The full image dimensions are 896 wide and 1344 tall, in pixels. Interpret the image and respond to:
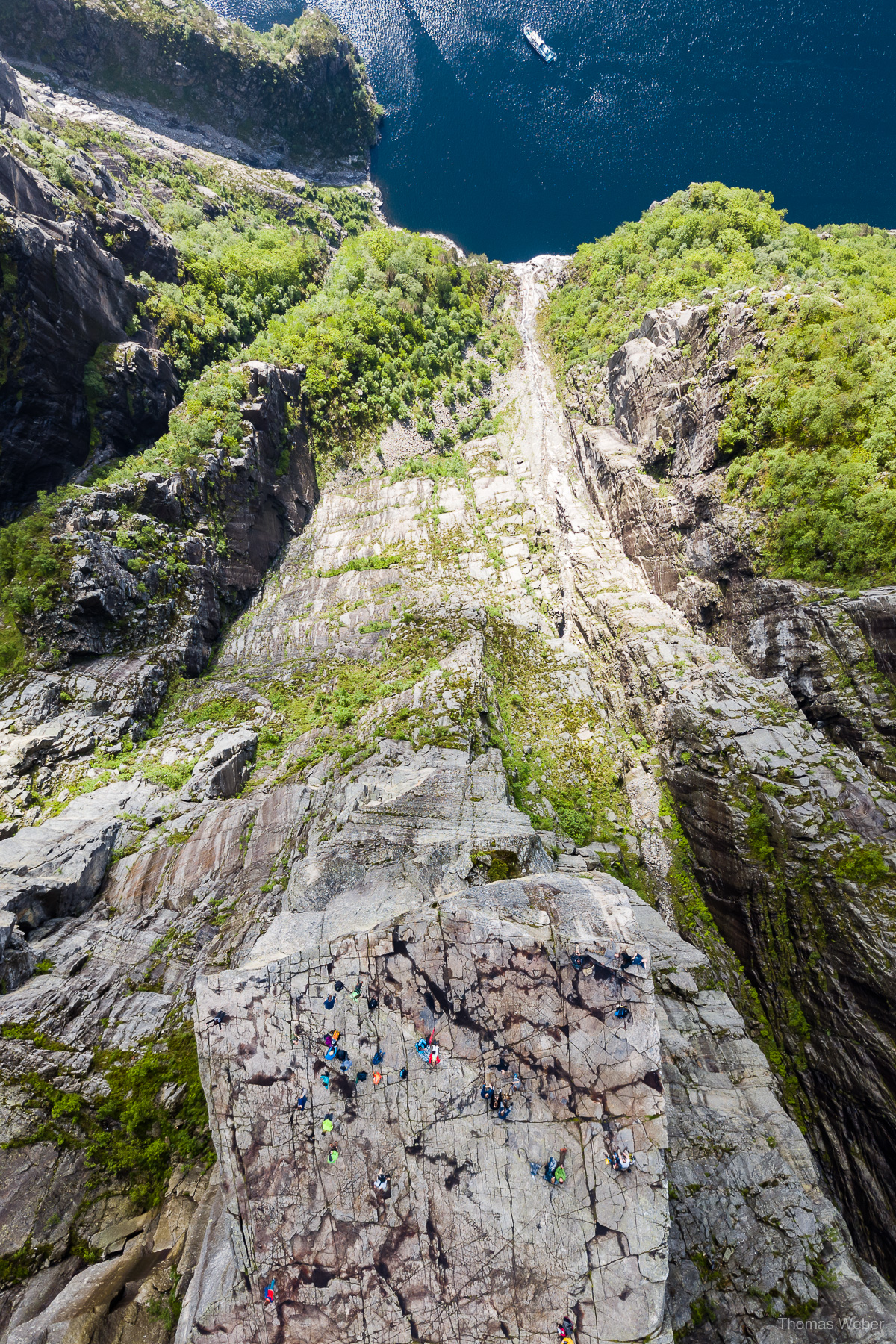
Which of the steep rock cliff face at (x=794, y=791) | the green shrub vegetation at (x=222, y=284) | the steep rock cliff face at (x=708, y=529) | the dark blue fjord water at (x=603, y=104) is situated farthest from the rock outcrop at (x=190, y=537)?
the dark blue fjord water at (x=603, y=104)

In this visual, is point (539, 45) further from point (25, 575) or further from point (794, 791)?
point (794, 791)

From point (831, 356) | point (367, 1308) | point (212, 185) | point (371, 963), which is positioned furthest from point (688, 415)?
point (212, 185)

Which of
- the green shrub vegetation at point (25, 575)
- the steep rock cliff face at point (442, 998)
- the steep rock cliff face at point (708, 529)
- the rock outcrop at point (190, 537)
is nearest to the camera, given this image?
the steep rock cliff face at point (442, 998)

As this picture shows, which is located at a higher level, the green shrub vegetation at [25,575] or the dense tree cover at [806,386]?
the dense tree cover at [806,386]

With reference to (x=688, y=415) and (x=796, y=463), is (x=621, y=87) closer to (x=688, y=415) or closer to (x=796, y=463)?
(x=688, y=415)

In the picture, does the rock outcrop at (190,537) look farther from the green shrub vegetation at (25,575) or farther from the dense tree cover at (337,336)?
the dense tree cover at (337,336)

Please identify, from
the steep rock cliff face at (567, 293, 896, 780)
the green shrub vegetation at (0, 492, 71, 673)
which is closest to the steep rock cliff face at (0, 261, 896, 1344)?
the steep rock cliff face at (567, 293, 896, 780)

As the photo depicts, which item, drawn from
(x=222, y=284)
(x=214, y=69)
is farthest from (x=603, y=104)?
(x=222, y=284)
